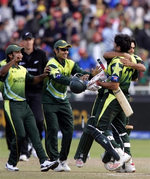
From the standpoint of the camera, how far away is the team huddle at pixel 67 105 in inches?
420

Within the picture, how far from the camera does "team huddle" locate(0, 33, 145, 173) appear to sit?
10.7 m

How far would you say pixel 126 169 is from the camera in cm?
1109

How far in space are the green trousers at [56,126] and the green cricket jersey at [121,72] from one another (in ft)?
3.64

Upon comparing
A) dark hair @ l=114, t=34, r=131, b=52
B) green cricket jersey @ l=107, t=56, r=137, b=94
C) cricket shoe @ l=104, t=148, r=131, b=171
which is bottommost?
cricket shoe @ l=104, t=148, r=131, b=171

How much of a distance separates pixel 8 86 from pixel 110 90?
1658 millimetres

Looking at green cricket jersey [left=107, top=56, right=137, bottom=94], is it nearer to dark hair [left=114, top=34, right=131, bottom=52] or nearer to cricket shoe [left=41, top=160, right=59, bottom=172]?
dark hair [left=114, top=34, right=131, bottom=52]

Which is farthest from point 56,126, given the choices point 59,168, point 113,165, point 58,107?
point 113,165

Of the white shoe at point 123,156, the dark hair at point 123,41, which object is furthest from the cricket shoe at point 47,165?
the dark hair at point 123,41

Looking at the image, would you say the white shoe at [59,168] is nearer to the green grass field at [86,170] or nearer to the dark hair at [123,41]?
the green grass field at [86,170]

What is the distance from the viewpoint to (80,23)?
22344 millimetres

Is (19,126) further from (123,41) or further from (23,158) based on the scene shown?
(23,158)

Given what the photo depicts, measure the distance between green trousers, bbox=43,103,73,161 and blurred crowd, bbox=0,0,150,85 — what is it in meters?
8.59

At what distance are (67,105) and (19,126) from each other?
101cm

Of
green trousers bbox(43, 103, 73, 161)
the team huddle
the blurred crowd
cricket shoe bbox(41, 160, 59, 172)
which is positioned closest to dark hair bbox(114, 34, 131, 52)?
the team huddle
